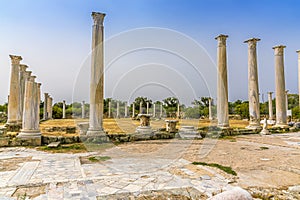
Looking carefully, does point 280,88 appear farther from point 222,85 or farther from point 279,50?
point 222,85

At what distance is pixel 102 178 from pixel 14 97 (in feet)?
49.4

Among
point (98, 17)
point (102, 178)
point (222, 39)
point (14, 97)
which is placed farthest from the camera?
point (14, 97)

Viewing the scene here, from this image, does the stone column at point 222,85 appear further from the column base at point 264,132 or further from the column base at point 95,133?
the column base at point 95,133

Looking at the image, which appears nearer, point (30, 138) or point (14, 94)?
point (30, 138)

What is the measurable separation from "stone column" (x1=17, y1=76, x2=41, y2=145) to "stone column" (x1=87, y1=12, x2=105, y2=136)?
8.21ft

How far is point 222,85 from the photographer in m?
16.2

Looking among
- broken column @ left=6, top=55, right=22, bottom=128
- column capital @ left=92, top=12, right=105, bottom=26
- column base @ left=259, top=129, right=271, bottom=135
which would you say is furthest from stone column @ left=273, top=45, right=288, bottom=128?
broken column @ left=6, top=55, right=22, bottom=128

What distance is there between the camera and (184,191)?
15.0 ft

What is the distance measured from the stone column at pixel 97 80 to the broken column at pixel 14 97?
27.9ft

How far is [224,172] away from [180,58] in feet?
20.9

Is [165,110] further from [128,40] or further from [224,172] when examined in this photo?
[224,172]

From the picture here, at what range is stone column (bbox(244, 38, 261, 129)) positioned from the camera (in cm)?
1733

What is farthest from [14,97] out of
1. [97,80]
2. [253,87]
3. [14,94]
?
[253,87]

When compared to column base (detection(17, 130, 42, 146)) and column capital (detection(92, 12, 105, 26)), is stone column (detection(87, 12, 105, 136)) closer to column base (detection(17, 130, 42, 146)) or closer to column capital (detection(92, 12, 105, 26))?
column capital (detection(92, 12, 105, 26))
